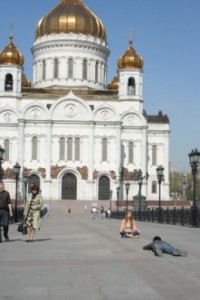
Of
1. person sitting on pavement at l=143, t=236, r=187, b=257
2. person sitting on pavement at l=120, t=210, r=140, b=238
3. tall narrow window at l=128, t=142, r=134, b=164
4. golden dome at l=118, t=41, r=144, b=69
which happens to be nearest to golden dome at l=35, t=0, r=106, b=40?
golden dome at l=118, t=41, r=144, b=69

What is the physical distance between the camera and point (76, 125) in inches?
2911

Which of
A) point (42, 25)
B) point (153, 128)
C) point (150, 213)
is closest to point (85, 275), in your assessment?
point (150, 213)

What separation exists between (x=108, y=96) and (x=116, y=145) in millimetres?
7184

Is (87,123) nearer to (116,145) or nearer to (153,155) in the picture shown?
(116,145)

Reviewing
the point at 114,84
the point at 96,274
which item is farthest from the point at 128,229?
the point at 114,84

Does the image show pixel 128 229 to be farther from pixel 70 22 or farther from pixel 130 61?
pixel 70 22

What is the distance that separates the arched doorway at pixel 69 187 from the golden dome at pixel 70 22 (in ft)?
66.5

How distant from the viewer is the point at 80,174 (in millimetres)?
72875

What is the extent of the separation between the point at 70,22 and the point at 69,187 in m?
22.8

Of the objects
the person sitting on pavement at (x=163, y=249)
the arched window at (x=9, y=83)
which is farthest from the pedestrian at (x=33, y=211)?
the arched window at (x=9, y=83)

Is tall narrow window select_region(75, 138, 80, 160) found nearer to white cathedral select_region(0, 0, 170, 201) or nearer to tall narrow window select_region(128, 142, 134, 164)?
white cathedral select_region(0, 0, 170, 201)

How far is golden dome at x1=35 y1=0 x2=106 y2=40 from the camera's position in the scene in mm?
78250

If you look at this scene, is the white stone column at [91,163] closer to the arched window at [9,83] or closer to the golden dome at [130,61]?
the golden dome at [130,61]

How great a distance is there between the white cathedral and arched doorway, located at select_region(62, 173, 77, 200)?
0.42 feet
